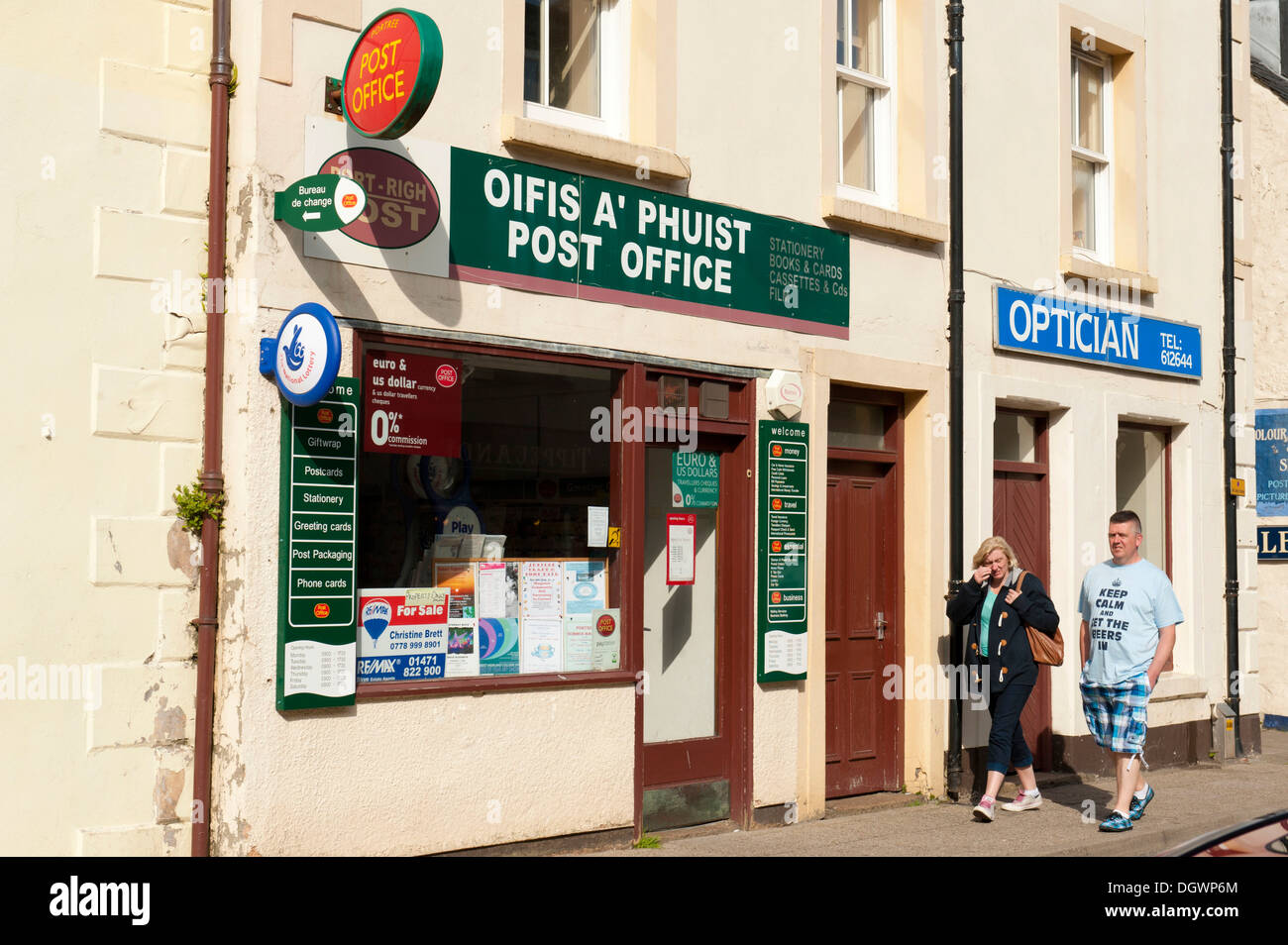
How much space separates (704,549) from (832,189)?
266 cm

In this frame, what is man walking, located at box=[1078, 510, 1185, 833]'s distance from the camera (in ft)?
28.7

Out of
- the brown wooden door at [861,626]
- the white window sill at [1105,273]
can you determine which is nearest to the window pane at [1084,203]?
the white window sill at [1105,273]

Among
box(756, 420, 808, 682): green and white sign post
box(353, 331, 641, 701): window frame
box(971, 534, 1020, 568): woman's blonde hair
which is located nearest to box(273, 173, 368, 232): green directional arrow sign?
box(353, 331, 641, 701): window frame

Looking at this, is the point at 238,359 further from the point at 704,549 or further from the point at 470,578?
the point at 704,549

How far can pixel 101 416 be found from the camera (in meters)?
6.57

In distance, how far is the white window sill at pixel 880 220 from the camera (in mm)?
9531

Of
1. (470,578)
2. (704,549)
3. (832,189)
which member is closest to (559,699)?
(470,578)

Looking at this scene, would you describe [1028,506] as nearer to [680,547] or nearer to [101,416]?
[680,547]

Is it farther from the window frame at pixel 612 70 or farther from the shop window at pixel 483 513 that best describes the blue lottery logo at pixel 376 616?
the window frame at pixel 612 70

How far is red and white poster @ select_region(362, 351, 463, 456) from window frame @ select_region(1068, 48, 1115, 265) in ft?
22.1

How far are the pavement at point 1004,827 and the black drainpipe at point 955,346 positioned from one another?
80cm

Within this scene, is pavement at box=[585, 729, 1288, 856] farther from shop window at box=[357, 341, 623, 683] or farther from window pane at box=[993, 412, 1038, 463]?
window pane at box=[993, 412, 1038, 463]

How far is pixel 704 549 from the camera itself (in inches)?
356

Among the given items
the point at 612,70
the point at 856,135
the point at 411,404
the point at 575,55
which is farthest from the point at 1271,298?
the point at 411,404
